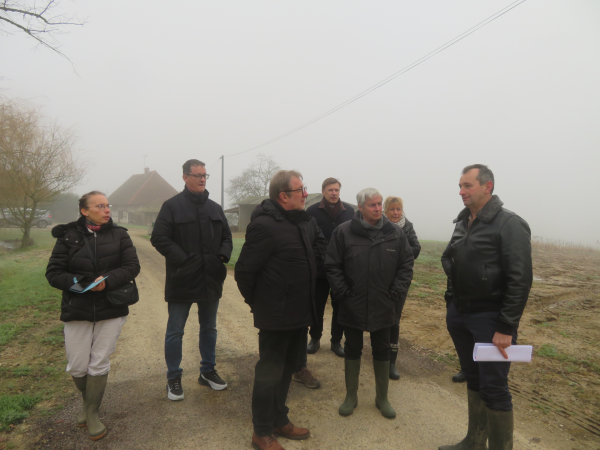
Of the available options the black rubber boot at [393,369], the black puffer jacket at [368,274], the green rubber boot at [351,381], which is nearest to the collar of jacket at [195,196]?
the black puffer jacket at [368,274]

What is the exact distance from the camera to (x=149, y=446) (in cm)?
275

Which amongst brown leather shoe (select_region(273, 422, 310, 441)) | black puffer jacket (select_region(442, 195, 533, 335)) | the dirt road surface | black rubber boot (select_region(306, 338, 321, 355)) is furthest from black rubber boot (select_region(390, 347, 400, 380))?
black puffer jacket (select_region(442, 195, 533, 335))

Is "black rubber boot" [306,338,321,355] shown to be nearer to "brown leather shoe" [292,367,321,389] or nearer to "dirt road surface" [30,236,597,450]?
"dirt road surface" [30,236,597,450]

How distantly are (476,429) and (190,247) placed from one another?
116 inches

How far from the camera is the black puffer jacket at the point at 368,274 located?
10.5 ft

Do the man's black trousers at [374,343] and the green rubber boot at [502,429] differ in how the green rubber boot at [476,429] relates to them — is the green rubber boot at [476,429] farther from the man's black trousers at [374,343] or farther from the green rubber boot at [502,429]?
the man's black trousers at [374,343]

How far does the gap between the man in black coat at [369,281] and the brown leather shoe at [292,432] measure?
49 cm

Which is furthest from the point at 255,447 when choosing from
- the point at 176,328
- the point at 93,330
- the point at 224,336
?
the point at 224,336

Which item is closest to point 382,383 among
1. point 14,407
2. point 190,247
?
point 190,247

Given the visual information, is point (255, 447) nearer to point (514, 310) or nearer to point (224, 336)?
point (514, 310)

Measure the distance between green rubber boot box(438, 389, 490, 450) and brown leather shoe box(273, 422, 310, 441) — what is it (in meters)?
1.07

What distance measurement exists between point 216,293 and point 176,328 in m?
0.50

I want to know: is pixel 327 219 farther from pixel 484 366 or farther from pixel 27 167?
pixel 27 167

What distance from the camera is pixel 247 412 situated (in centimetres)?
327
